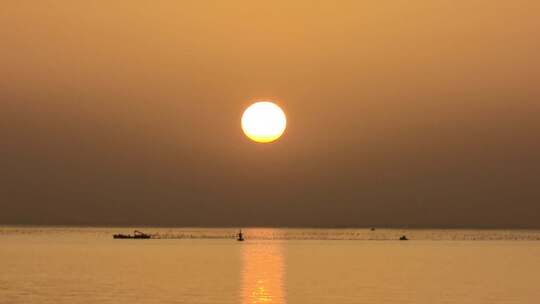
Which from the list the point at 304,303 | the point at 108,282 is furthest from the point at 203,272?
the point at 304,303

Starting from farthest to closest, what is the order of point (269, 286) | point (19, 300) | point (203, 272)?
1. point (203, 272)
2. point (269, 286)
3. point (19, 300)

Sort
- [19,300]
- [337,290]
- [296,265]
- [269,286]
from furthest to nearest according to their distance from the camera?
1. [296,265]
2. [269,286]
3. [337,290]
4. [19,300]

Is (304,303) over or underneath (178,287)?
underneath

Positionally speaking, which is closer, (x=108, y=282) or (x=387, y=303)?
(x=387, y=303)

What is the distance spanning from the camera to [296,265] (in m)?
120

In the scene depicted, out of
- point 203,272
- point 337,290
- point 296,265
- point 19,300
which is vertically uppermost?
point 296,265

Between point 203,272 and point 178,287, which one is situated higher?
point 203,272

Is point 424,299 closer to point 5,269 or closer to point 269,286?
point 269,286

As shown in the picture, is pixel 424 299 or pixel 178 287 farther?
pixel 178 287

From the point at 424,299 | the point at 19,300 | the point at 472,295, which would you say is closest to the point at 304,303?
the point at 424,299

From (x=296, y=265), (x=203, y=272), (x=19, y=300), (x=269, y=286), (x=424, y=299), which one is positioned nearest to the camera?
(x=19, y=300)

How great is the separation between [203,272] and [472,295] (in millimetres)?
37294

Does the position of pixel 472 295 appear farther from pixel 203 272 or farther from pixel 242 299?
pixel 203 272

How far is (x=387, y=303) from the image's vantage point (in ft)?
217
